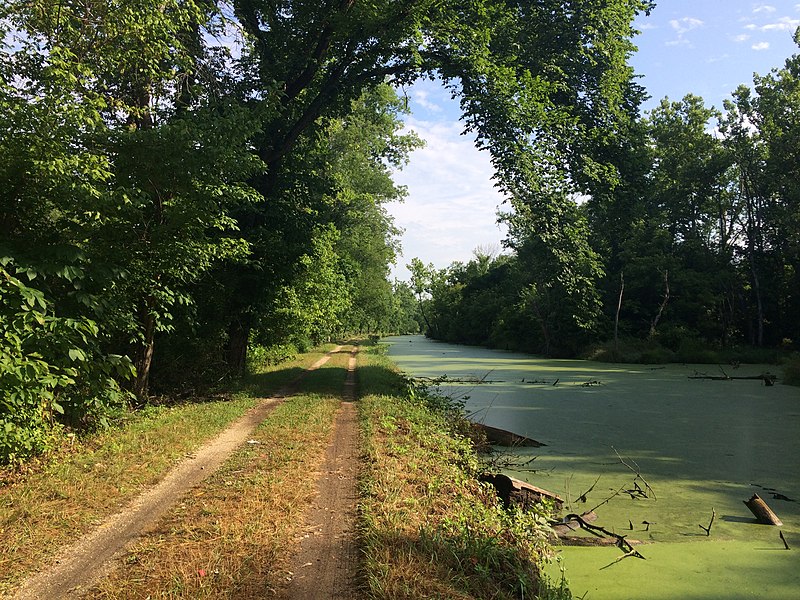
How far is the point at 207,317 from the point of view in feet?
37.2

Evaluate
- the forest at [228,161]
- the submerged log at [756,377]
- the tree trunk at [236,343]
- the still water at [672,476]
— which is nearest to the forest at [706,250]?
the forest at [228,161]

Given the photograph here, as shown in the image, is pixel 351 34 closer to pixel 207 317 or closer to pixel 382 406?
pixel 207 317

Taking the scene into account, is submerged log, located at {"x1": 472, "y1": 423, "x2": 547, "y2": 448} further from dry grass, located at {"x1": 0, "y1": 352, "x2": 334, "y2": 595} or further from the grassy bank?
dry grass, located at {"x1": 0, "y1": 352, "x2": 334, "y2": 595}

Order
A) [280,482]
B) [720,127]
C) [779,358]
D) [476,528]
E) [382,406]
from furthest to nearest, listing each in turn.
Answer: [720,127] → [779,358] → [382,406] → [280,482] → [476,528]

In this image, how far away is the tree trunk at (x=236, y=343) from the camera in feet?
41.9

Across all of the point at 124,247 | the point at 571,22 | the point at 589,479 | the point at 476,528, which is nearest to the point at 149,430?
the point at 124,247

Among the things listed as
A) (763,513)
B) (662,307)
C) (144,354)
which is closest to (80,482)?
(144,354)

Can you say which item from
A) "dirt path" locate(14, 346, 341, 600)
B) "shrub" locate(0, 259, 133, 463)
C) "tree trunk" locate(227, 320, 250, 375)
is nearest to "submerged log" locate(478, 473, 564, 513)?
"dirt path" locate(14, 346, 341, 600)

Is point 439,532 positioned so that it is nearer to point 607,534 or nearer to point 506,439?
point 607,534

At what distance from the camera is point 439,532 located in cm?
384

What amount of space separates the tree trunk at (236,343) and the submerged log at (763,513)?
10885mm

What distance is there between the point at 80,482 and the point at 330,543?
266 centimetres

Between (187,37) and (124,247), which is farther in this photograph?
(187,37)

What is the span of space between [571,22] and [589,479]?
35.7 ft
